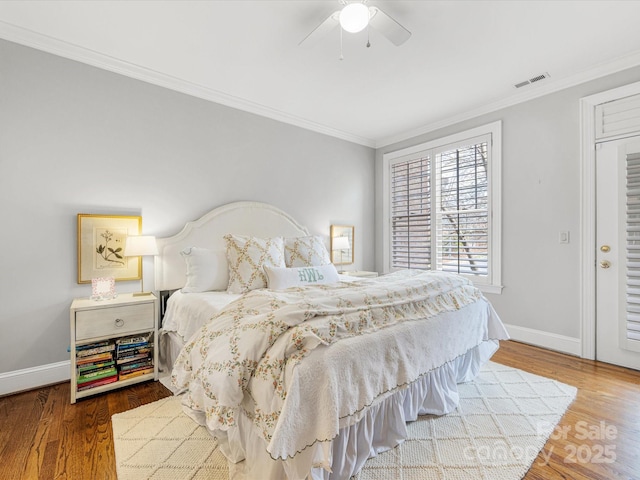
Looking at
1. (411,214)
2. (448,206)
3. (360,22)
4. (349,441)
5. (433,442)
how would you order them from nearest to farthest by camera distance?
(349,441) < (433,442) < (360,22) < (448,206) < (411,214)

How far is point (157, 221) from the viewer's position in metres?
2.88

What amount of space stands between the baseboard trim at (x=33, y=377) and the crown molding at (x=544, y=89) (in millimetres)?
4561

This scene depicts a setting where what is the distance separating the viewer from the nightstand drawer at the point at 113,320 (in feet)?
7.07

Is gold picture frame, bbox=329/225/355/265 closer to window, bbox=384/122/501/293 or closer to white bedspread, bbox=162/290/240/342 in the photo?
window, bbox=384/122/501/293

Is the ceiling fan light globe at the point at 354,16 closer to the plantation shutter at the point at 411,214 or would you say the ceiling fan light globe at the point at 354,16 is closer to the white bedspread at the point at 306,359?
the white bedspread at the point at 306,359

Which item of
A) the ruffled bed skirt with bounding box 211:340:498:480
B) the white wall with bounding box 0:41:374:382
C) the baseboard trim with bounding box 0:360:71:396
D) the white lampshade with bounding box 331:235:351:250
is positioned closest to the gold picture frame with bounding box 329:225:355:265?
A: the white lampshade with bounding box 331:235:351:250

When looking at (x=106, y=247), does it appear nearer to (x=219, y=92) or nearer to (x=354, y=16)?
(x=219, y=92)

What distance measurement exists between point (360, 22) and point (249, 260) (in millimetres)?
1884

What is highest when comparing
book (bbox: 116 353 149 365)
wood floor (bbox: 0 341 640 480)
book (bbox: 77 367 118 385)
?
book (bbox: 116 353 149 365)

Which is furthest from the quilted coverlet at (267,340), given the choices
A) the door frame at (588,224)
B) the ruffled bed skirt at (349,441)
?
the door frame at (588,224)

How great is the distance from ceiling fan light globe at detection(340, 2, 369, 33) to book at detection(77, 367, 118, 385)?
9.33 feet

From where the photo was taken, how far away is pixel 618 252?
2.69 meters

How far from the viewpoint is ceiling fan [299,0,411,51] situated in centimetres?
178

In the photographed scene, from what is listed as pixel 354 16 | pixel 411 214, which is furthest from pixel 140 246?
pixel 411 214
